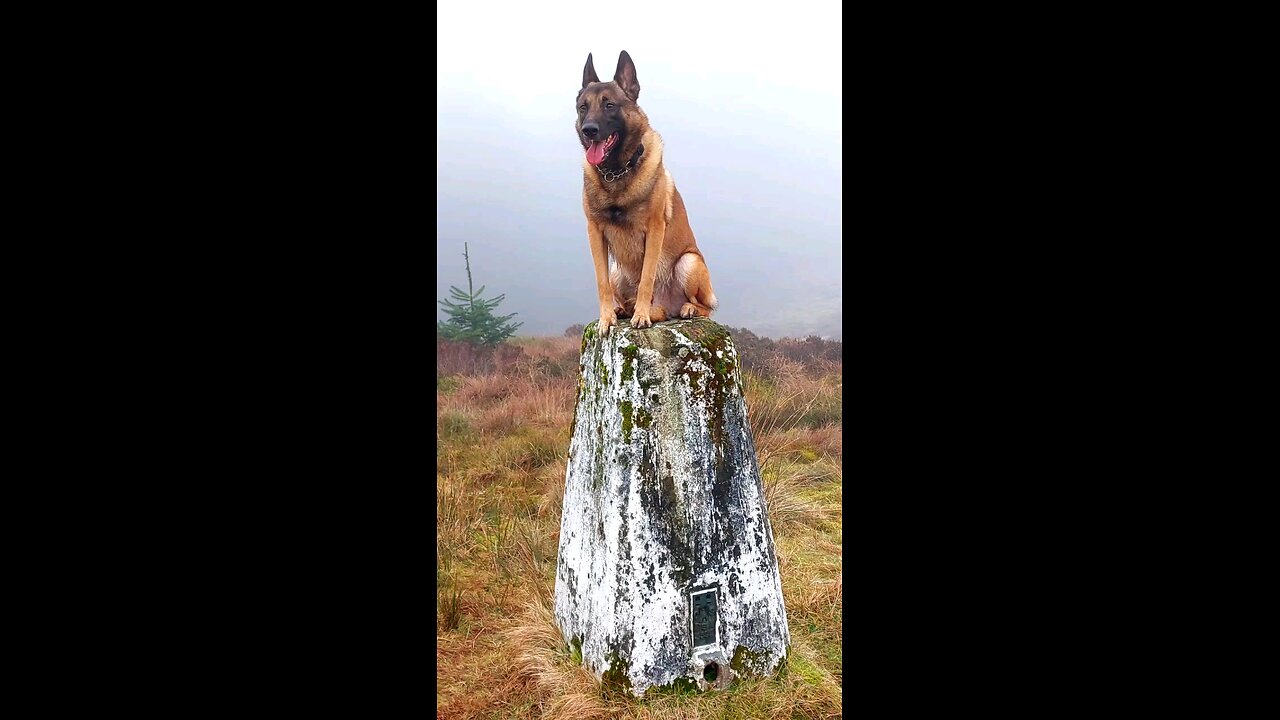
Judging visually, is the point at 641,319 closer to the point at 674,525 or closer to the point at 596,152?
the point at 596,152

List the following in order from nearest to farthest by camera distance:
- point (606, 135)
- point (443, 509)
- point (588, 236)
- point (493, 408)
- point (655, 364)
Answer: point (606, 135) < point (655, 364) < point (588, 236) < point (443, 509) < point (493, 408)

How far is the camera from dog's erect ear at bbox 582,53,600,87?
3.08 metres

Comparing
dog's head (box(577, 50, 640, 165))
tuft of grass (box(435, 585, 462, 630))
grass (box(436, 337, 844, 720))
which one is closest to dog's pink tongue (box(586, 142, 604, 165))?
dog's head (box(577, 50, 640, 165))

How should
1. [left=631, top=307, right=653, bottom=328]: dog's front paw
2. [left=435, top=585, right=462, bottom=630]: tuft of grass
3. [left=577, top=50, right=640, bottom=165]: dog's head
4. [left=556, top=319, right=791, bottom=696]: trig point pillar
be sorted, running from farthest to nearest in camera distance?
[left=435, top=585, right=462, bottom=630]: tuft of grass → [left=631, top=307, right=653, bottom=328]: dog's front paw → [left=556, top=319, right=791, bottom=696]: trig point pillar → [left=577, top=50, right=640, bottom=165]: dog's head

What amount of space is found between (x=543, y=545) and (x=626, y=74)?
11.5 ft

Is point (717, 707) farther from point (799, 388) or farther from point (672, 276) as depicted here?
point (799, 388)

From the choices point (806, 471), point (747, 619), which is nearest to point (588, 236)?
point (747, 619)

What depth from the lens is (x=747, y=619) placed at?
3.39 meters

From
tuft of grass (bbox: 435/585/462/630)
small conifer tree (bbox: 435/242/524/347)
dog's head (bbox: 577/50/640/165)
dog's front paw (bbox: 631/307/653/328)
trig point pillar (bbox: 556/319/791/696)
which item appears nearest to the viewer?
dog's head (bbox: 577/50/640/165)

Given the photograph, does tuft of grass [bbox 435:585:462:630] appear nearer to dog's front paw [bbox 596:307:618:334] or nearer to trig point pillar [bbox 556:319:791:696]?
trig point pillar [bbox 556:319:791:696]

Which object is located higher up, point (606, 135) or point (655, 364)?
point (606, 135)

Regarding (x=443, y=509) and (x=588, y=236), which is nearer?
(x=588, y=236)

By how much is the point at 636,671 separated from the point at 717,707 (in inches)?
17.1

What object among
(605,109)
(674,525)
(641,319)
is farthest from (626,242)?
(674,525)
